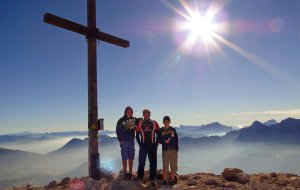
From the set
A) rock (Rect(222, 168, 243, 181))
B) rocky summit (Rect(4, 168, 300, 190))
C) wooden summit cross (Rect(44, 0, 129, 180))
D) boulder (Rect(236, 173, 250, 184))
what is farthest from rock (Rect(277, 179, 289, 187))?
wooden summit cross (Rect(44, 0, 129, 180))

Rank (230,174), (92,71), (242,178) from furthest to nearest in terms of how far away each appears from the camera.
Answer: (230,174) < (242,178) < (92,71)

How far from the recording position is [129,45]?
1386 centimetres

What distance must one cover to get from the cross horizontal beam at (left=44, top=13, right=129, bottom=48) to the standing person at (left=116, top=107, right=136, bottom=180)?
10.4ft

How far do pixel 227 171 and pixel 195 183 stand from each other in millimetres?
2115

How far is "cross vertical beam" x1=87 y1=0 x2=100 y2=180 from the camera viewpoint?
11.5 meters

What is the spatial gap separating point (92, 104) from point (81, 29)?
2.85 meters

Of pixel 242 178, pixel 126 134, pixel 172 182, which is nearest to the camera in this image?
pixel 172 182

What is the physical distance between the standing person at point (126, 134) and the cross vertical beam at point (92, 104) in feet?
2.99

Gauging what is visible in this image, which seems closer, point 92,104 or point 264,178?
point 92,104

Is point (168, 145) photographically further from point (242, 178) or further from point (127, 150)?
point (242, 178)

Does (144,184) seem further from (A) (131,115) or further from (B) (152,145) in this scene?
(A) (131,115)

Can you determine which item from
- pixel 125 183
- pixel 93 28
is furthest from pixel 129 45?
pixel 125 183

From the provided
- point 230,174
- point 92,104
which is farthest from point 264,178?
point 92,104

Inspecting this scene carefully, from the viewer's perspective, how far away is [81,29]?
1190 centimetres
